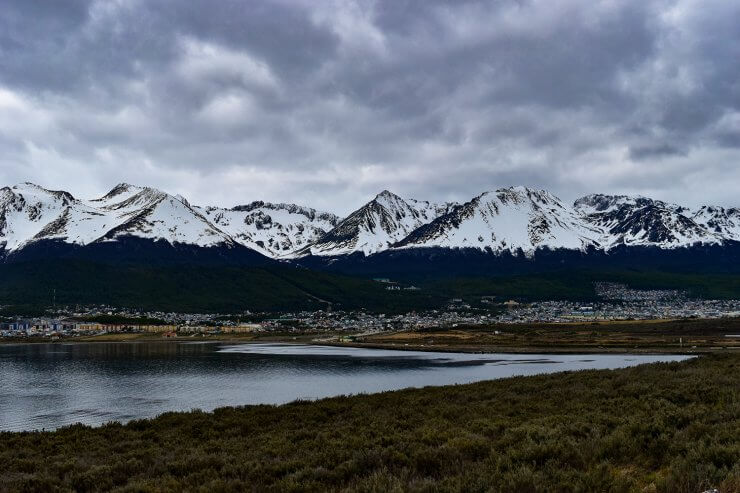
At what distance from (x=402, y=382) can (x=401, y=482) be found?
59687 mm

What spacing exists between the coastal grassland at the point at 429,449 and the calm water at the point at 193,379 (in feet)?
66.1

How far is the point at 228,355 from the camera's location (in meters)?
122

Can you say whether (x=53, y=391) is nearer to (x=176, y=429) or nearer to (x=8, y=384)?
(x=8, y=384)

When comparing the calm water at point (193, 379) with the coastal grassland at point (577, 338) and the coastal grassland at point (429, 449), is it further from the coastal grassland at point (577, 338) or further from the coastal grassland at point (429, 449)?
the coastal grassland at point (429, 449)

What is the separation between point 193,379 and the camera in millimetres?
77312

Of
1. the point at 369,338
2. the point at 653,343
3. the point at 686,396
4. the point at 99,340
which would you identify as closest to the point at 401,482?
the point at 686,396

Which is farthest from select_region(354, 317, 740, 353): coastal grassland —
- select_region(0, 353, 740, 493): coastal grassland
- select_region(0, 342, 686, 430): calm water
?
select_region(0, 353, 740, 493): coastal grassland

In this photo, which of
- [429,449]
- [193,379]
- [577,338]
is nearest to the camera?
[429,449]

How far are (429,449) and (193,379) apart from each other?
65970mm

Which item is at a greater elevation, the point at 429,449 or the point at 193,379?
the point at 429,449

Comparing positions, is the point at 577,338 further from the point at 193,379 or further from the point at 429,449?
the point at 429,449

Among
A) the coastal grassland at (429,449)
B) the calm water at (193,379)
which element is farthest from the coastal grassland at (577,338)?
the coastal grassland at (429,449)

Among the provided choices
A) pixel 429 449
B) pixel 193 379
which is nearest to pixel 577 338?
pixel 193 379

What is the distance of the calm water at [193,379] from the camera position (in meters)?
52.7
